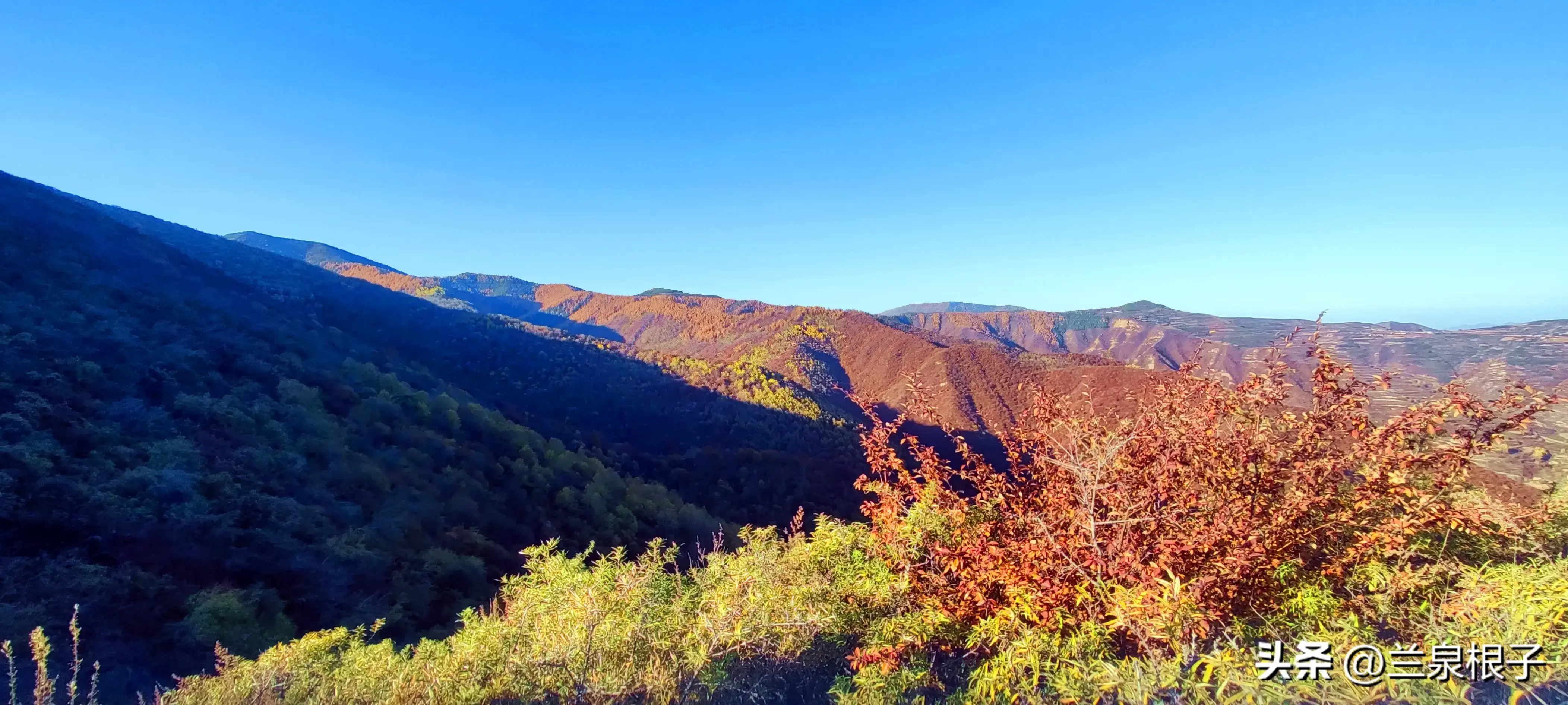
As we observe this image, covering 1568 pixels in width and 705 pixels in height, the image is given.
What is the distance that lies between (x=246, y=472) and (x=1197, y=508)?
17.8 meters

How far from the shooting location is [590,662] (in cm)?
312

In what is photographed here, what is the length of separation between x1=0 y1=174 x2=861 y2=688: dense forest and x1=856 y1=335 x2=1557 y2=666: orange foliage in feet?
33.8

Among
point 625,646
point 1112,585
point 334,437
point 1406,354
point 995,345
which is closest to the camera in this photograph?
point 1112,585

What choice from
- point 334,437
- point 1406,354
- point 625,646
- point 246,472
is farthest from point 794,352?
point 625,646

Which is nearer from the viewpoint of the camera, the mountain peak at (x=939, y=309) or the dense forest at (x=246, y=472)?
the dense forest at (x=246, y=472)

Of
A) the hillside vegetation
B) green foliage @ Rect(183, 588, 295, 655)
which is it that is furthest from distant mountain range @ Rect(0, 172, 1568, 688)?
the hillside vegetation

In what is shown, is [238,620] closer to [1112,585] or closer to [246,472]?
[246,472]

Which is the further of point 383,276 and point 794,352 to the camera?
point 383,276

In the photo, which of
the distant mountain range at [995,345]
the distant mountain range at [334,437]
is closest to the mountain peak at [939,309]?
the distant mountain range at [995,345]

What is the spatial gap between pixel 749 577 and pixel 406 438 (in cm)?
1878

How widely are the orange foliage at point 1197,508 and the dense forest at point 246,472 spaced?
10313 millimetres

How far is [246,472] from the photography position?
44.2 feet

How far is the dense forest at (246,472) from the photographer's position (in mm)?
9539

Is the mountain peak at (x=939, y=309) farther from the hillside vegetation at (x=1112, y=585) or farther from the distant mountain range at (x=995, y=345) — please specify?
the hillside vegetation at (x=1112, y=585)
